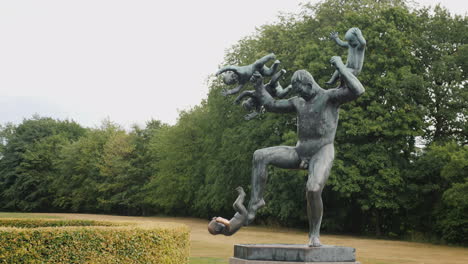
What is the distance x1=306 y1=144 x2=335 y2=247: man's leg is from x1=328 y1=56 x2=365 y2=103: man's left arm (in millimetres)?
600

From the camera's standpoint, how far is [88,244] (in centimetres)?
954

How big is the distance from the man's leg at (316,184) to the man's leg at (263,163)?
0.28m

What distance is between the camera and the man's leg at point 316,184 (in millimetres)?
6414

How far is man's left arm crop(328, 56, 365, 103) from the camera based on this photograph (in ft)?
21.1

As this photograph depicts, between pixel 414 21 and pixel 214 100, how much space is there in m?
12.8

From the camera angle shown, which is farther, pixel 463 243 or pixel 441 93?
pixel 441 93

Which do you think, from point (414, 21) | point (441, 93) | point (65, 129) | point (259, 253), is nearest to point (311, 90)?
point (259, 253)

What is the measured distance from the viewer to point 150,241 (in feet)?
34.0

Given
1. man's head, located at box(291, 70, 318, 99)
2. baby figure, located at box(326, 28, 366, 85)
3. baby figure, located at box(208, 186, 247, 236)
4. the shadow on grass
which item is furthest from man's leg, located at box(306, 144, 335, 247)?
the shadow on grass

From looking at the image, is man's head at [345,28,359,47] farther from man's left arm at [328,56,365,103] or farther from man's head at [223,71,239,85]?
man's head at [223,71,239,85]

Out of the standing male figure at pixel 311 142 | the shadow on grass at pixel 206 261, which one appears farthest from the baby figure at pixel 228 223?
the shadow on grass at pixel 206 261

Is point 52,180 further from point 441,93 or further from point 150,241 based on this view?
point 150,241

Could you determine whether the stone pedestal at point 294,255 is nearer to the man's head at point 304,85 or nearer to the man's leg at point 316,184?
the man's leg at point 316,184

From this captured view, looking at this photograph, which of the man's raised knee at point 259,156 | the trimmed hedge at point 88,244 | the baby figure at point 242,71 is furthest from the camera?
the trimmed hedge at point 88,244
